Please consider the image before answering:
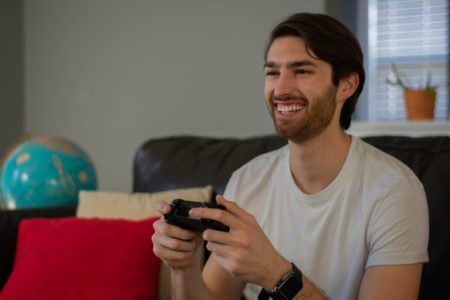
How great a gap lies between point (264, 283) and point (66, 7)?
2669 mm

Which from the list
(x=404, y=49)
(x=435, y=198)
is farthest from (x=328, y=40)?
(x=404, y=49)

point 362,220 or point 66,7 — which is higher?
point 66,7

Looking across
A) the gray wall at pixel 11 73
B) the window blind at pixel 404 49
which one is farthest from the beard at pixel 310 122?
the gray wall at pixel 11 73

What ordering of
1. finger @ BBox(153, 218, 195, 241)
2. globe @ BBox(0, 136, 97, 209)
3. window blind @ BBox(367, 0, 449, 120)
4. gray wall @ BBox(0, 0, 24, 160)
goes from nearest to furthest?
finger @ BBox(153, 218, 195, 241)
globe @ BBox(0, 136, 97, 209)
window blind @ BBox(367, 0, 449, 120)
gray wall @ BBox(0, 0, 24, 160)

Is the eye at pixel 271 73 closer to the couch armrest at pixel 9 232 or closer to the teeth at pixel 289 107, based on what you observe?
the teeth at pixel 289 107

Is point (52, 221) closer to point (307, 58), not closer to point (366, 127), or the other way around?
point (307, 58)

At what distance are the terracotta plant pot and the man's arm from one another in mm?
1279

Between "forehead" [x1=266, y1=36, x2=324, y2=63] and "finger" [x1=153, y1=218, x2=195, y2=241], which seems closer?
"finger" [x1=153, y1=218, x2=195, y2=241]

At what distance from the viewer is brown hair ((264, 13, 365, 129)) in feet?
4.61

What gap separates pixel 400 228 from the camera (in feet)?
4.17

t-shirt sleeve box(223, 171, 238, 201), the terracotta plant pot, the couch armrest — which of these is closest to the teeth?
t-shirt sleeve box(223, 171, 238, 201)

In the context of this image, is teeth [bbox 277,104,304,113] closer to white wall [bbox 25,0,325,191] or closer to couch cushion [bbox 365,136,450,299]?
couch cushion [bbox 365,136,450,299]

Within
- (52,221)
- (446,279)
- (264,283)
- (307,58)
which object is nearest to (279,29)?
(307,58)

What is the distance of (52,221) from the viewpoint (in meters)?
1.87
